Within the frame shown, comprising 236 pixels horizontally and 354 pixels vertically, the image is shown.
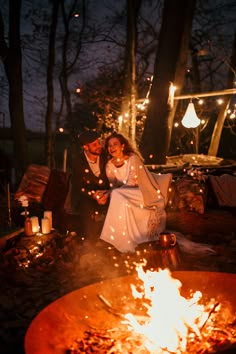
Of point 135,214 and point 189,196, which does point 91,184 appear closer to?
point 135,214

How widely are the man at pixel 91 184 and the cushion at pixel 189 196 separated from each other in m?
0.95

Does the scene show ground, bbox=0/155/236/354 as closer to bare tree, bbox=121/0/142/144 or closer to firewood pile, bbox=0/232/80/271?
firewood pile, bbox=0/232/80/271

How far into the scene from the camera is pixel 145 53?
14430 mm

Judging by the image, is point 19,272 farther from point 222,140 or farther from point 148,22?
point 222,140

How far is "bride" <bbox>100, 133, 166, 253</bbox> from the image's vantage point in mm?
5121

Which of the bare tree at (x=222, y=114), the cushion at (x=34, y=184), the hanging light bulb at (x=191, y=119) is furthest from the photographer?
the bare tree at (x=222, y=114)

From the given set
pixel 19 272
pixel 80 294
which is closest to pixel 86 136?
pixel 19 272

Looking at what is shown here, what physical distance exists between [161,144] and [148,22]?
5.93 metres

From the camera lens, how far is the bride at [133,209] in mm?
5121

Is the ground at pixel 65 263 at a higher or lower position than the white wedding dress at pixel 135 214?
lower

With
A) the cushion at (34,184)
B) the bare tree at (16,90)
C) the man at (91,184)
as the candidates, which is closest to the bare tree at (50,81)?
the bare tree at (16,90)

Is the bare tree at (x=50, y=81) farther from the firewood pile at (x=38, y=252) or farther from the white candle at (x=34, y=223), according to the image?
the firewood pile at (x=38, y=252)

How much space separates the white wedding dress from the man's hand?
7.7 inches

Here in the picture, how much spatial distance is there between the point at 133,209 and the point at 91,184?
2.81 feet
